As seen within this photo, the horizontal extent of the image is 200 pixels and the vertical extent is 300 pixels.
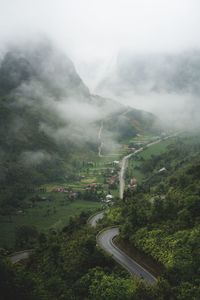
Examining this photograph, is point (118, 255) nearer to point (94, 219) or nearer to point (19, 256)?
point (19, 256)

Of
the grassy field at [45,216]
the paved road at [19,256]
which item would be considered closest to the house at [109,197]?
the grassy field at [45,216]

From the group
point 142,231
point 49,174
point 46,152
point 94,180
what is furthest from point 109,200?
point 142,231

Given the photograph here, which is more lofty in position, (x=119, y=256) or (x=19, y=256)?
(x=19, y=256)

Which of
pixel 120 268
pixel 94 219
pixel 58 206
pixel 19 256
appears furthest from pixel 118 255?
pixel 58 206

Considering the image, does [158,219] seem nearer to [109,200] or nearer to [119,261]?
[119,261]

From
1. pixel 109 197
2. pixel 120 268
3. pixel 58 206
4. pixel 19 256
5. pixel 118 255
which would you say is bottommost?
pixel 120 268

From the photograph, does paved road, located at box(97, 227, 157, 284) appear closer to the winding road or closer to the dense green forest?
the winding road

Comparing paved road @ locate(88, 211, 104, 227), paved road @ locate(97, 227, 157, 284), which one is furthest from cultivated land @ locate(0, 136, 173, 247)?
paved road @ locate(97, 227, 157, 284)
